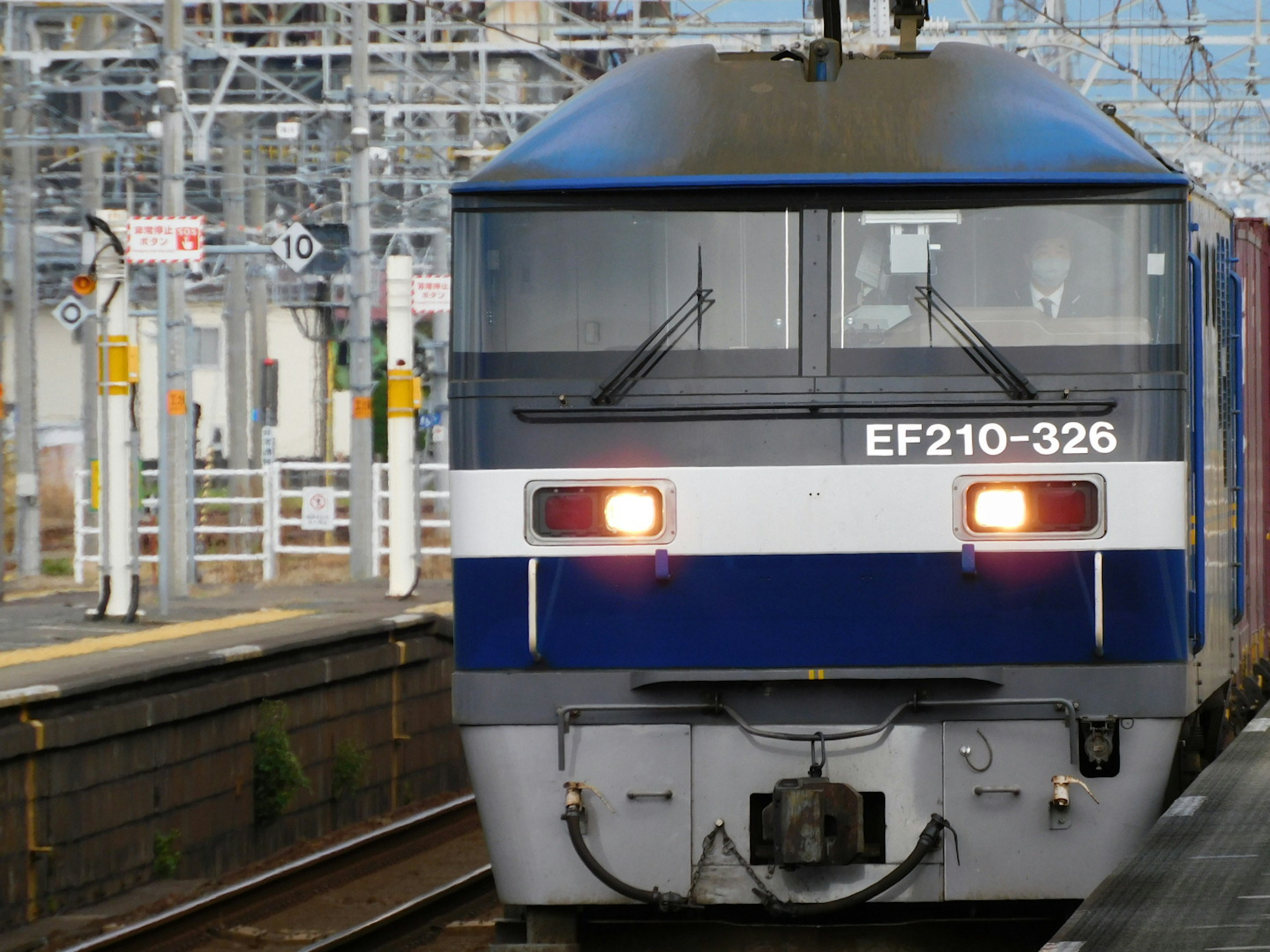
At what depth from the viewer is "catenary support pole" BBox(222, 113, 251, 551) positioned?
88.2ft

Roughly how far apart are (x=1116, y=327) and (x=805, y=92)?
1.29 metres

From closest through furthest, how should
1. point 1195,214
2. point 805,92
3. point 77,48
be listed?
point 805,92 < point 1195,214 < point 77,48

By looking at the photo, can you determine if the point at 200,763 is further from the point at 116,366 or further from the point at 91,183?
the point at 91,183

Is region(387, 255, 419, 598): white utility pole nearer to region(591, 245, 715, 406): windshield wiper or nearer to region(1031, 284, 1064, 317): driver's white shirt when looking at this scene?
region(591, 245, 715, 406): windshield wiper

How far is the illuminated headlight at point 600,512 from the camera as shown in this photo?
21.5 ft

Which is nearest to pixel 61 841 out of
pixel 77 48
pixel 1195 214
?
pixel 1195 214

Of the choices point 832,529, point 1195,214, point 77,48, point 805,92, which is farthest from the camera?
point 77,48

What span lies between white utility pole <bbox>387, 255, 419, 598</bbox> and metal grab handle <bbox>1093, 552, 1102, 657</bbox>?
12.0 meters

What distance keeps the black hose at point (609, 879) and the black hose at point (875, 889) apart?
0.29 metres

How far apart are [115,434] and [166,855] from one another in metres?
5.66

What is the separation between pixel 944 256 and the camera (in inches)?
261

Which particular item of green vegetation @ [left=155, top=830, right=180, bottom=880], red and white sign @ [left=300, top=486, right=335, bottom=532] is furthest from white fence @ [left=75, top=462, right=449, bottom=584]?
green vegetation @ [left=155, top=830, right=180, bottom=880]

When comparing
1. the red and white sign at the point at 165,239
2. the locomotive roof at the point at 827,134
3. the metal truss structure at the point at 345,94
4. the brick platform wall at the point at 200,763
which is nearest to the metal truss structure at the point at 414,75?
the metal truss structure at the point at 345,94

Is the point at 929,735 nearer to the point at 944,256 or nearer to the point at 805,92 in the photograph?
the point at 944,256
